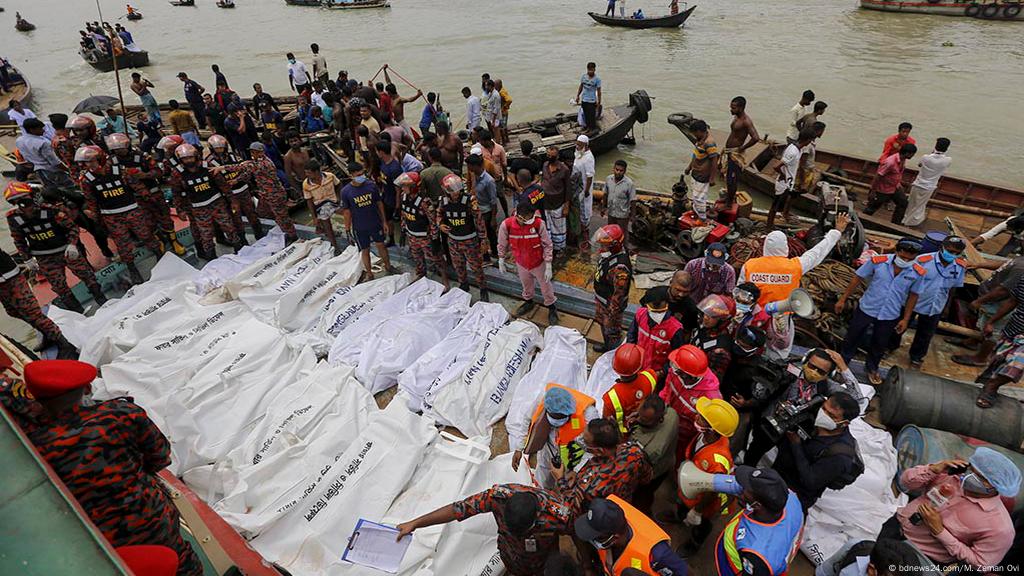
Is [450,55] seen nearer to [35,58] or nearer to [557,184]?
[557,184]

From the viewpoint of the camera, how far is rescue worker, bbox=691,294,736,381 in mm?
3873

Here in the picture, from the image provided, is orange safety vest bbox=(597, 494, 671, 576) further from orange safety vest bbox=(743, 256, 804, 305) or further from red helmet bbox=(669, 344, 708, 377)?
orange safety vest bbox=(743, 256, 804, 305)

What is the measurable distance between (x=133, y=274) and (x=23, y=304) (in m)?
1.53

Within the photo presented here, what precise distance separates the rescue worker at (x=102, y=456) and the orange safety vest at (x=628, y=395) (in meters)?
2.80

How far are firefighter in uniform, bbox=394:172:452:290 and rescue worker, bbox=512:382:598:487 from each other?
3.23 metres

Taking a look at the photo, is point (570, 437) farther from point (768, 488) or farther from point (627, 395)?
point (768, 488)

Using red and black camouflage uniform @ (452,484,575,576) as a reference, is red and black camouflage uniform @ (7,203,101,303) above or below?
above

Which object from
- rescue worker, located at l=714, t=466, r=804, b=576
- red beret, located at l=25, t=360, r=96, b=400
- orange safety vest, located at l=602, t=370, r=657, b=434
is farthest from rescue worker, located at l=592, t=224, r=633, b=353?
red beret, located at l=25, t=360, r=96, b=400

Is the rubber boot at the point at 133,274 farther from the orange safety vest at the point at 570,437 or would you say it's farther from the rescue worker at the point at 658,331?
the rescue worker at the point at 658,331

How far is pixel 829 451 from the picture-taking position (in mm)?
3109

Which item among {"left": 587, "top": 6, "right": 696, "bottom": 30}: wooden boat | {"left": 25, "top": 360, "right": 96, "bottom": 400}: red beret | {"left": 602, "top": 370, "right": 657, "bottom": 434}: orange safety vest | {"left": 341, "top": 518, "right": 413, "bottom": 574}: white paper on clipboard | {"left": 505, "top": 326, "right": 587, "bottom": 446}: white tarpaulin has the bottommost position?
{"left": 341, "top": 518, "right": 413, "bottom": 574}: white paper on clipboard

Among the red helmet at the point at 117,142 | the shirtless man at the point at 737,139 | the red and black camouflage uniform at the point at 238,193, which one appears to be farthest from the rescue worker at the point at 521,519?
the red helmet at the point at 117,142

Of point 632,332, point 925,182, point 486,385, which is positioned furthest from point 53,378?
point 925,182

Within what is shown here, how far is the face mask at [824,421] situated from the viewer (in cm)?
307
